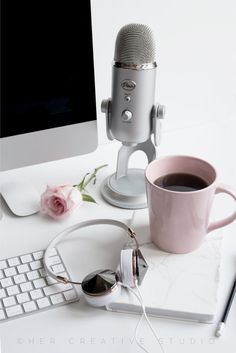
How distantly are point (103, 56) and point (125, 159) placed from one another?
24 centimetres

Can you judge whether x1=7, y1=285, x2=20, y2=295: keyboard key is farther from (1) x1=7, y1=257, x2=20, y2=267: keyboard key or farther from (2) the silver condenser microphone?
(2) the silver condenser microphone

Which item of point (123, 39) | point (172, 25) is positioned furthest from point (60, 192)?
point (172, 25)

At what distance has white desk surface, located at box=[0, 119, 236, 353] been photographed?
0.47 metres

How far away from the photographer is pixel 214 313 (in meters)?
0.49

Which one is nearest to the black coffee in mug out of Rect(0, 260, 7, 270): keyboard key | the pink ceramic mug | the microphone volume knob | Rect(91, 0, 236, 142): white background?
the pink ceramic mug

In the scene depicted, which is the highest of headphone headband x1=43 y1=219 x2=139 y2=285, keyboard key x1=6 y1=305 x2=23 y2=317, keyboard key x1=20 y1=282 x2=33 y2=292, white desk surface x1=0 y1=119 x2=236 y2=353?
headphone headband x1=43 y1=219 x2=139 y2=285

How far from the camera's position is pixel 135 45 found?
0.61 meters

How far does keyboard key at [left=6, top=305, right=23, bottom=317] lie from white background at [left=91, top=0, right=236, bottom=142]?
47 centimetres

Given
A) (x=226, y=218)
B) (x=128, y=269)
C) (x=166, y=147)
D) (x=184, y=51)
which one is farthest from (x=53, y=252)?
(x=184, y=51)

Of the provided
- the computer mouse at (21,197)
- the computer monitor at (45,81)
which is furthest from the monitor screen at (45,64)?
the computer mouse at (21,197)

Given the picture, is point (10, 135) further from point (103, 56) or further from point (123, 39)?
point (103, 56)

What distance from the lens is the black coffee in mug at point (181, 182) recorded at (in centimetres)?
58

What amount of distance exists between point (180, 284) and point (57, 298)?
14 cm

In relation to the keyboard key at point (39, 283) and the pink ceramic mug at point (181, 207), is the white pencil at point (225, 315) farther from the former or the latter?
the keyboard key at point (39, 283)
